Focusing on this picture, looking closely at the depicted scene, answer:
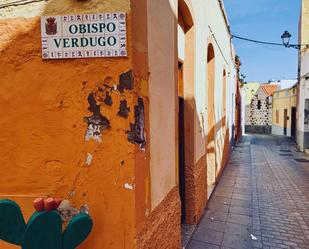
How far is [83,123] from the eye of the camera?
2.30 meters

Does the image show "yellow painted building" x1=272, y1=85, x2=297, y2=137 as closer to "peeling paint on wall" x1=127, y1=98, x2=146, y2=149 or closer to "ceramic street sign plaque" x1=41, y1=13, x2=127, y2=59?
"peeling paint on wall" x1=127, y1=98, x2=146, y2=149

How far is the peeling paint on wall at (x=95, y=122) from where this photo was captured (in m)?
2.27

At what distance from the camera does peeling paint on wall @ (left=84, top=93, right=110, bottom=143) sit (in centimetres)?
227

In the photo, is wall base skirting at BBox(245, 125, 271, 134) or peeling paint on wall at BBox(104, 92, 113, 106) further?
wall base skirting at BBox(245, 125, 271, 134)

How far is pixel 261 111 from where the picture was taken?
114 feet

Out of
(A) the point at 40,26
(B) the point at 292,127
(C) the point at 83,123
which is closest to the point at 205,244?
(C) the point at 83,123

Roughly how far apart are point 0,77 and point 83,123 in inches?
33.0

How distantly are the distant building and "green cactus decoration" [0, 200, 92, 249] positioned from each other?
32868 mm

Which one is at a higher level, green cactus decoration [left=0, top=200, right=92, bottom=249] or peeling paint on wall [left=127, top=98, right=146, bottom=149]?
peeling paint on wall [left=127, top=98, right=146, bottom=149]

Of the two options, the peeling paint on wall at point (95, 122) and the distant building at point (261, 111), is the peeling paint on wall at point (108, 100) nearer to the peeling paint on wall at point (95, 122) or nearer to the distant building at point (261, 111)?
the peeling paint on wall at point (95, 122)

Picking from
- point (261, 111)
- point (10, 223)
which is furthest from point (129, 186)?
point (261, 111)

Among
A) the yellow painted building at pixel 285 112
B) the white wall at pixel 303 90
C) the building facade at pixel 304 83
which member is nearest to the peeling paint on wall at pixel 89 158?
the building facade at pixel 304 83

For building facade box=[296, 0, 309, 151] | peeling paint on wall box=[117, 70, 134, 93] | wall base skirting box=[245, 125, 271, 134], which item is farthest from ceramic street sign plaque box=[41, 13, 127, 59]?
wall base skirting box=[245, 125, 271, 134]

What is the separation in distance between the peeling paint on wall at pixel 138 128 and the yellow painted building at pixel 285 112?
21291 mm
